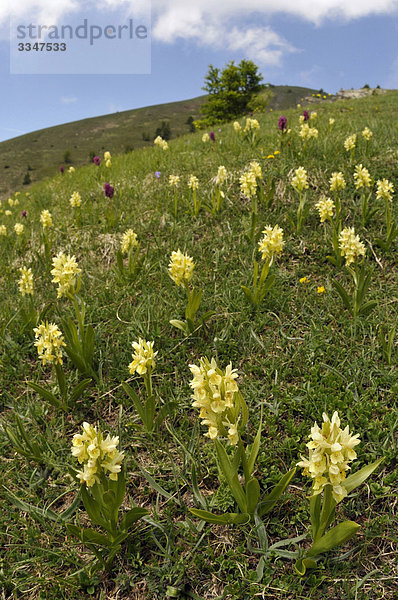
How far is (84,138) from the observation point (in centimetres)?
8744

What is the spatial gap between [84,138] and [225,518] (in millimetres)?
97617

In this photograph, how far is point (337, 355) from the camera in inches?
110

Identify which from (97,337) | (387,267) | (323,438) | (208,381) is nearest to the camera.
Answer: (323,438)

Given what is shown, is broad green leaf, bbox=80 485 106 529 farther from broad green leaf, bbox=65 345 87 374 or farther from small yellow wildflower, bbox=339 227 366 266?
small yellow wildflower, bbox=339 227 366 266

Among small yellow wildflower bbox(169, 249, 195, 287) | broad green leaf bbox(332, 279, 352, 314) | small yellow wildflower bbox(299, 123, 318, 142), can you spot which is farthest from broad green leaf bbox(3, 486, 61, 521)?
small yellow wildflower bbox(299, 123, 318, 142)

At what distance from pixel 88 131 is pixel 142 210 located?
326 feet

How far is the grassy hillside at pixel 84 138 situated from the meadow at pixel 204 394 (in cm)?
6209

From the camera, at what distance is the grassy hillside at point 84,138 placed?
6988cm

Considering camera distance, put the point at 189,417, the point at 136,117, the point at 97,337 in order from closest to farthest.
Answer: the point at 189,417, the point at 97,337, the point at 136,117

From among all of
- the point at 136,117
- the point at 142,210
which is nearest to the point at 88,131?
the point at 136,117

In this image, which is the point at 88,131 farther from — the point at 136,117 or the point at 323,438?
the point at 323,438

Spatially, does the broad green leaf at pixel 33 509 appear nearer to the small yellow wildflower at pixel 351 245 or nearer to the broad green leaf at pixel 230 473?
the broad green leaf at pixel 230 473

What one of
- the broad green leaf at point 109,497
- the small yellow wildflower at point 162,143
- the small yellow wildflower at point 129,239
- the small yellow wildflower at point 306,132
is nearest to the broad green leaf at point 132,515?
the broad green leaf at point 109,497

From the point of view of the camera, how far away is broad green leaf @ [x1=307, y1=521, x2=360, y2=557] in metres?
1.56
